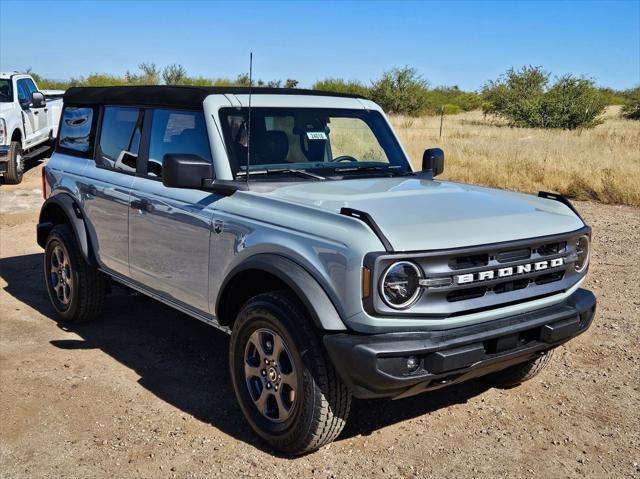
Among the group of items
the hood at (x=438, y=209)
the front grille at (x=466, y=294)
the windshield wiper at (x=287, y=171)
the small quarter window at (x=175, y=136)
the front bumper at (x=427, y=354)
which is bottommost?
the front bumper at (x=427, y=354)

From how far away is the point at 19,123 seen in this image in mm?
13586

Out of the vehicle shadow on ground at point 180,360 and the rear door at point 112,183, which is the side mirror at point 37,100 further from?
the rear door at point 112,183

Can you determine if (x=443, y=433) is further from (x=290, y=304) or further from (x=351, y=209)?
(x=351, y=209)

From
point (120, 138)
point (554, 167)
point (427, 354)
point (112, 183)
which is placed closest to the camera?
point (427, 354)

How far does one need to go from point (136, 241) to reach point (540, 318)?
2.68m

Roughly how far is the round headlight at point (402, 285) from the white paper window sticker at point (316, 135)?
5.70 feet

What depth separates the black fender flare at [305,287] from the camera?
125 inches

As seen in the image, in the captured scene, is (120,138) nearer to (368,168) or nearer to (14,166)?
(368,168)

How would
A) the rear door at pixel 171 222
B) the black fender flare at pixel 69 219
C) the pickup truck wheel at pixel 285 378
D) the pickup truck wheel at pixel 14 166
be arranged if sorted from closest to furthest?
→ 1. the pickup truck wheel at pixel 285 378
2. the rear door at pixel 171 222
3. the black fender flare at pixel 69 219
4. the pickup truck wheel at pixel 14 166

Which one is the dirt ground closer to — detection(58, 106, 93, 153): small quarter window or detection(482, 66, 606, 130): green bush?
detection(58, 106, 93, 153): small quarter window

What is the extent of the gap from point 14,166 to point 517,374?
11.3 meters

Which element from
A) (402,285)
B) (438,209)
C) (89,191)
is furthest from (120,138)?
(402,285)

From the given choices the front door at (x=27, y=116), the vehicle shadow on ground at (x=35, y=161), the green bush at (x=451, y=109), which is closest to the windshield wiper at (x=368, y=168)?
the front door at (x=27, y=116)

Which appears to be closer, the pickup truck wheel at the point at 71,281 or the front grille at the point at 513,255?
the front grille at the point at 513,255
